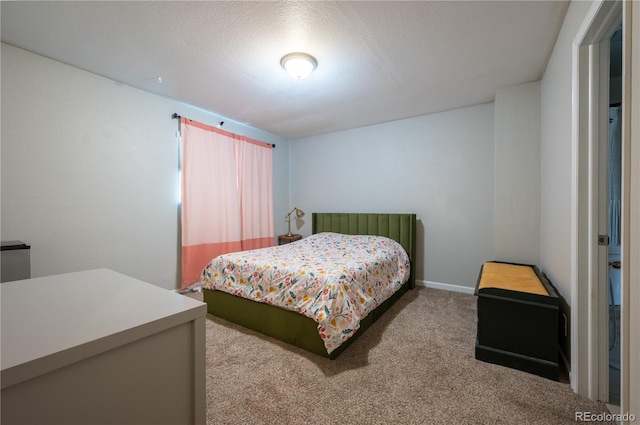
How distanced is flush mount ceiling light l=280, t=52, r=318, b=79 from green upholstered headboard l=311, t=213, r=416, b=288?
2.22 m

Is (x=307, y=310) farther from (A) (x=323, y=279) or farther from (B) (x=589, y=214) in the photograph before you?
(B) (x=589, y=214)

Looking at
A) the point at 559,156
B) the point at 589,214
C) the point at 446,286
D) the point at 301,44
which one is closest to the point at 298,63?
the point at 301,44

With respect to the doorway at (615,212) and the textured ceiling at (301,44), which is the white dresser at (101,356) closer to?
the textured ceiling at (301,44)

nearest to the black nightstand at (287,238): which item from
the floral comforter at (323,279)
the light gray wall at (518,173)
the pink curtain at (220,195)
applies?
the pink curtain at (220,195)

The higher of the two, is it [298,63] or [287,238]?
[298,63]

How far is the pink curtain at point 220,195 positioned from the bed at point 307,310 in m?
0.83

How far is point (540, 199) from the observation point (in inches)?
104

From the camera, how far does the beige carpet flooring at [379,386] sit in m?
1.43

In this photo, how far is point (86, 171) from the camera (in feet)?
8.56

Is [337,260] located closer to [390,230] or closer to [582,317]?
[390,230]

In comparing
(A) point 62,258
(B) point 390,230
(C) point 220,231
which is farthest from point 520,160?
(A) point 62,258

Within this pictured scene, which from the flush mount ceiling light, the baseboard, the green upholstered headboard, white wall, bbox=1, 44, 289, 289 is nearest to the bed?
the green upholstered headboard

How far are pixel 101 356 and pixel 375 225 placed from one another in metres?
3.56

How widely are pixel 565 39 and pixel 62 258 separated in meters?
4.39
